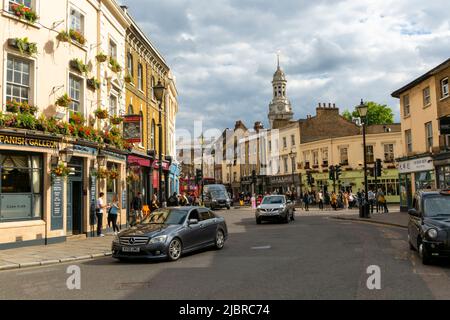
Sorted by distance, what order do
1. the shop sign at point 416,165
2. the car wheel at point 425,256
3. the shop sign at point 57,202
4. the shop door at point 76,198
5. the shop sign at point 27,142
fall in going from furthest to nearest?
the shop sign at point 416,165, the shop door at point 76,198, the shop sign at point 57,202, the shop sign at point 27,142, the car wheel at point 425,256

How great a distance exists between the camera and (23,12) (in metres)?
14.9

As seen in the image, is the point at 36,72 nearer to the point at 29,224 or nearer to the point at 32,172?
the point at 32,172

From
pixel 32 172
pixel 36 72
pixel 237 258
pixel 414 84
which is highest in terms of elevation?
pixel 414 84

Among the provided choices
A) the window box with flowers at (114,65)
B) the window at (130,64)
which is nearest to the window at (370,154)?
the window at (130,64)

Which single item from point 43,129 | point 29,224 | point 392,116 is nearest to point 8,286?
point 29,224

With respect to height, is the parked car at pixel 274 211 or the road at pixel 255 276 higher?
the parked car at pixel 274 211

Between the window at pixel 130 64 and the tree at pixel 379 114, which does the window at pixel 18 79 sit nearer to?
the window at pixel 130 64

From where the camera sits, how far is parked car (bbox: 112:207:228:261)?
35.6ft

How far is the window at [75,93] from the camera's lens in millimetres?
17641

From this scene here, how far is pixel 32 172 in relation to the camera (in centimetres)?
1537

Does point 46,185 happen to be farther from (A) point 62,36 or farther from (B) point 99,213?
(A) point 62,36

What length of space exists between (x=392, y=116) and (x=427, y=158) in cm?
3926

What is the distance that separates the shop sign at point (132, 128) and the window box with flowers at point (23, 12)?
21.3ft
